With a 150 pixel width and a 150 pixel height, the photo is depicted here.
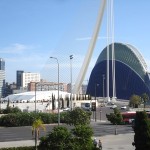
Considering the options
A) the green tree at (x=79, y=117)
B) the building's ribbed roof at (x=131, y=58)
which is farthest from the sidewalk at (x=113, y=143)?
the building's ribbed roof at (x=131, y=58)

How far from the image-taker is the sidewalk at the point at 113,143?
2788 centimetres

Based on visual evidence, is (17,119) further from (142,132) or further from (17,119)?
(142,132)

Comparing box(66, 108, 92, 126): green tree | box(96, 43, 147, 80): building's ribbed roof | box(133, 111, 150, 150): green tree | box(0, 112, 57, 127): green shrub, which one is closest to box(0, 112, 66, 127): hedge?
box(0, 112, 57, 127): green shrub

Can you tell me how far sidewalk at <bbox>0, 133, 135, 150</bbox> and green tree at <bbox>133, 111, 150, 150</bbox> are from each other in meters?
6.78

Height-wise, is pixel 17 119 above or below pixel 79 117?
below

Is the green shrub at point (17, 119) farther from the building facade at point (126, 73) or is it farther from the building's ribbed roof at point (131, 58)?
the building's ribbed roof at point (131, 58)

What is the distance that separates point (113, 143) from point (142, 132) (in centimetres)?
953

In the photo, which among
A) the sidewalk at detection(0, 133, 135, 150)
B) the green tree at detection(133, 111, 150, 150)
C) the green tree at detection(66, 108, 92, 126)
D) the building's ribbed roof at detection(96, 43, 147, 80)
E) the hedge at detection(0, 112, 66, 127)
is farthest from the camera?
the building's ribbed roof at detection(96, 43, 147, 80)

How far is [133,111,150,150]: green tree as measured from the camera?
2058 cm

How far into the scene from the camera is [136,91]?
12056 centimetres

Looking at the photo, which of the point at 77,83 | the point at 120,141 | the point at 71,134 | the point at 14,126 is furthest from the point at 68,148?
the point at 77,83

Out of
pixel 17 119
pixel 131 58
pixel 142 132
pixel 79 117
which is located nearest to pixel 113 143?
pixel 142 132

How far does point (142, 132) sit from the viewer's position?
20.7 meters

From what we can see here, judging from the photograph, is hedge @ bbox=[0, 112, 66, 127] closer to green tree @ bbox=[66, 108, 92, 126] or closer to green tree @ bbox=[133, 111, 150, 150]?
green tree @ bbox=[66, 108, 92, 126]
